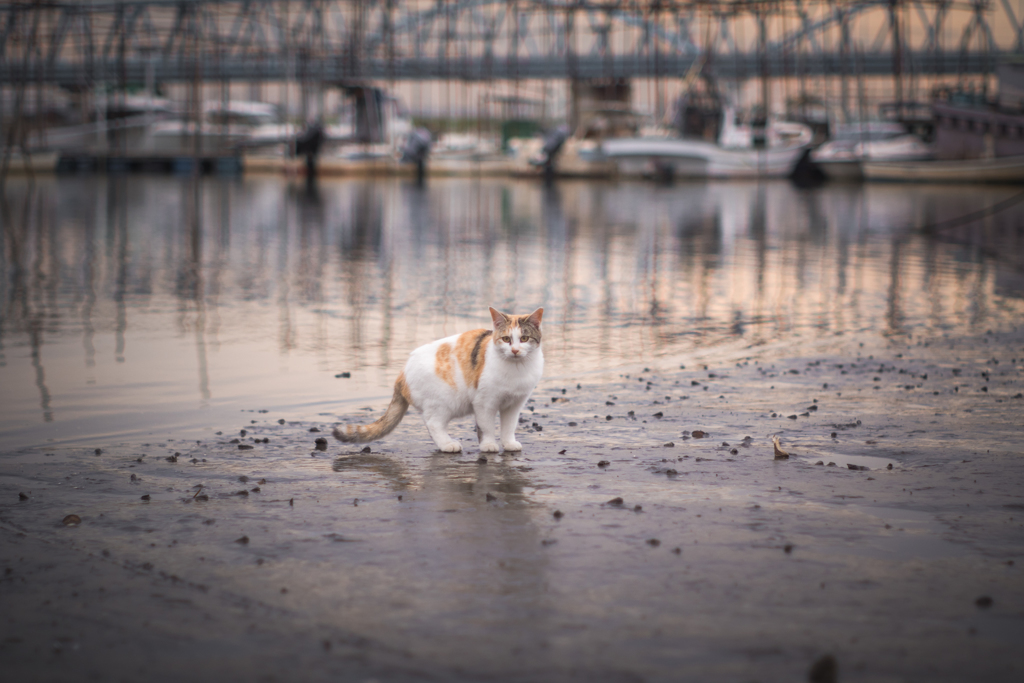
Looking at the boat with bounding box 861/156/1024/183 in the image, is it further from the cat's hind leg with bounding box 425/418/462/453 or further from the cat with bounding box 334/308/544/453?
the cat's hind leg with bounding box 425/418/462/453

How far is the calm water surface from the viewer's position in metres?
8.70

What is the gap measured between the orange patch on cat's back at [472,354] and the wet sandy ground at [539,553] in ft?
1.79

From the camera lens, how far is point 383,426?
678 centimetres

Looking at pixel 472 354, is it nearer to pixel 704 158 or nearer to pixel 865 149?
pixel 704 158

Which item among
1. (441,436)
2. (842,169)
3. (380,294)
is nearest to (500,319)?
(441,436)

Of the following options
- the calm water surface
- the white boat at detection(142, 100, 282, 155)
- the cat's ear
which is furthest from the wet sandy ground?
the white boat at detection(142, 100, 282, 155)

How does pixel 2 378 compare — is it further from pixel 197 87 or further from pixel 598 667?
pixel 197 87

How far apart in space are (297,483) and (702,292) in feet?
32.0

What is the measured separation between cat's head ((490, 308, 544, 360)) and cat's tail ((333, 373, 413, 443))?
741 millimetres

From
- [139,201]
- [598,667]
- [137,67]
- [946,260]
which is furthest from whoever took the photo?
[137,67]

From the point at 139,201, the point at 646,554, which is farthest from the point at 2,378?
the point at 139,201

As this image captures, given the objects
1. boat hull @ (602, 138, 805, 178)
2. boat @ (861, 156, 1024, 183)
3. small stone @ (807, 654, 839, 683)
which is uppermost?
boat hull @ (602, 138, 805, 178)

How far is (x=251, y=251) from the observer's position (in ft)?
65.2

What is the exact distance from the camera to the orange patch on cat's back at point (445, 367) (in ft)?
21.6
